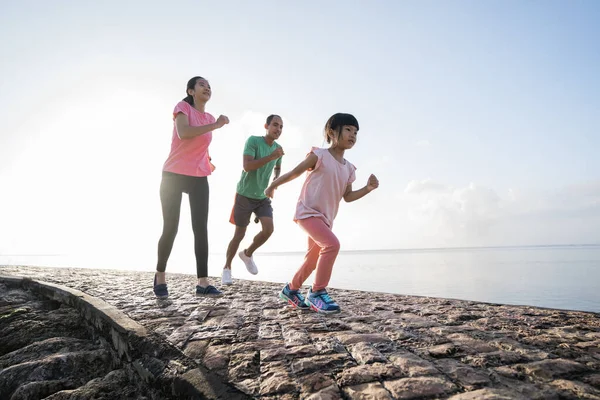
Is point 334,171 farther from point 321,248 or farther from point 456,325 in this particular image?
point 456,325

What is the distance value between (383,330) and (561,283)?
1143cm

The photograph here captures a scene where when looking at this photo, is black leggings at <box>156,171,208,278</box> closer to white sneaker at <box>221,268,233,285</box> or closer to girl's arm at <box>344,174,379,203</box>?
white sneaker at <box>221,268,233,285</box>

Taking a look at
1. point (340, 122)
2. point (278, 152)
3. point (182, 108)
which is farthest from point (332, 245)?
point (182, 108)

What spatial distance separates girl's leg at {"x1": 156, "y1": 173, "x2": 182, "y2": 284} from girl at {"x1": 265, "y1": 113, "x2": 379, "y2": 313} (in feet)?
3.84

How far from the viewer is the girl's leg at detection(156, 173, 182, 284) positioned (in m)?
3.72

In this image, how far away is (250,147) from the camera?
15.7ft

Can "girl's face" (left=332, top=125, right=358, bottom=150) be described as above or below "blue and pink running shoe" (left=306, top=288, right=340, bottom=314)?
above

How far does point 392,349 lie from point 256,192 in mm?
3416

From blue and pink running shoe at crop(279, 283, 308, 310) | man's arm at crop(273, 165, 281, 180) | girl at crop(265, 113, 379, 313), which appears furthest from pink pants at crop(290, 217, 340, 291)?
man's arm at crop(273, 165, 281, 180)

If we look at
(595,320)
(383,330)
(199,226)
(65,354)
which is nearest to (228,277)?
(199,226)

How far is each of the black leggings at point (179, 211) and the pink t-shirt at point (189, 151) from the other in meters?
0.08

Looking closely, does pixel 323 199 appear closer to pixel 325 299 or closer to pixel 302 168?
pixel 302 168

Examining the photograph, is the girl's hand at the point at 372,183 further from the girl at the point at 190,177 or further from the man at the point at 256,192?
the man at the point at 256,192

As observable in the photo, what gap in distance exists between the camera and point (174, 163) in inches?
147
